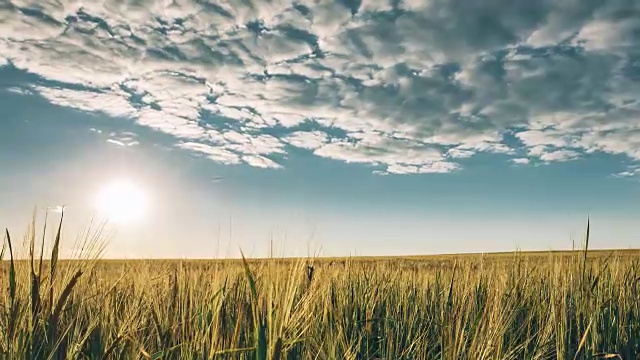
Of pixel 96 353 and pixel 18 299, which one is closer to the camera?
pixel 18 299

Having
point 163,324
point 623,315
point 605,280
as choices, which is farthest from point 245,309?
point 605,280

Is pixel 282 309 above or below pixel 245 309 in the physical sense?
above

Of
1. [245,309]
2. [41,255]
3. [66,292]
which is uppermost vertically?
[41,255]

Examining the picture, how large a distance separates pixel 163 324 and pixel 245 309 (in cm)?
51

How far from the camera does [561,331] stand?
3023mm

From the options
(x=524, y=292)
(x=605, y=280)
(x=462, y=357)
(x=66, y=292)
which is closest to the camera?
(x=66, y=292)

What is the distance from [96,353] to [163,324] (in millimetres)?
487

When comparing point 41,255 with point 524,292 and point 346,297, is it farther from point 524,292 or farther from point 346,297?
point 524,292

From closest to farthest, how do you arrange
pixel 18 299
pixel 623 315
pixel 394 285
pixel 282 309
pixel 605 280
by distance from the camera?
pixel 282 309
pixel 18 299
pixel 623 315
pixel 605 280
pixel 394 285

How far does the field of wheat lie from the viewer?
1.98 m

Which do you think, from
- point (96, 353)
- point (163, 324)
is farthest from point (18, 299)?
point (163, 324)

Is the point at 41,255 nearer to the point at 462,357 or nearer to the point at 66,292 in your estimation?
the point at 66,292

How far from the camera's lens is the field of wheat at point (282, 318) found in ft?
6.48

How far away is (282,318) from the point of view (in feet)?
5.30
